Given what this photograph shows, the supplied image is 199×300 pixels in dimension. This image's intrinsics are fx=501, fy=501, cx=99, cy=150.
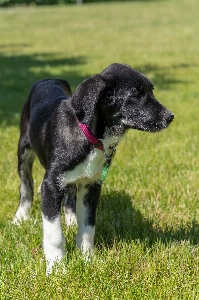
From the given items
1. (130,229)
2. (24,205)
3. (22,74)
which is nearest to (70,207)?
(24,205)

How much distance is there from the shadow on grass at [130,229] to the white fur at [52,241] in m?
0.55

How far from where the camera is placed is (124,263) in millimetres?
3693

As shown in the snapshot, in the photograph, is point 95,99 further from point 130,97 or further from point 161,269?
point 161,269

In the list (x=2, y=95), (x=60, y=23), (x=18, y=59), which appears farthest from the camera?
(x=60, y=23)

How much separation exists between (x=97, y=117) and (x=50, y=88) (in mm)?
1247

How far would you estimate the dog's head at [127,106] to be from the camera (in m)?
3.51

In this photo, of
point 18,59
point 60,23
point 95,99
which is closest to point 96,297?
point 95,99

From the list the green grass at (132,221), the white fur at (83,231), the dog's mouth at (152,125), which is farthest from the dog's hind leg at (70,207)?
the dog's mouth at (152,125)

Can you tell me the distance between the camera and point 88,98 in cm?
336

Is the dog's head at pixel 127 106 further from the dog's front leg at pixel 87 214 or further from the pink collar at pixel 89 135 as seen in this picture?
the dog's front leg at pixel 87 214

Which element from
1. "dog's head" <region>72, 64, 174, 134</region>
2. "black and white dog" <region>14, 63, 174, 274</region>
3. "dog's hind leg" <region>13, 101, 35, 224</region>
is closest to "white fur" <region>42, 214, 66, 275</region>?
"black and white dog" <region>14, 63, 174, 274</region>

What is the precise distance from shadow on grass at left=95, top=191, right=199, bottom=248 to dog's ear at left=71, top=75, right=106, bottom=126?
3.92ft

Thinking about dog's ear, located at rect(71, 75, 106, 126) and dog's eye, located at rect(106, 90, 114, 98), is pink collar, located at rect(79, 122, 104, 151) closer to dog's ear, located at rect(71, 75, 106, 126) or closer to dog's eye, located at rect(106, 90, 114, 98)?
dog's ear, located at rect(71, 75, 106, 126)

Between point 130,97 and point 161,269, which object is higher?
point 130,97
